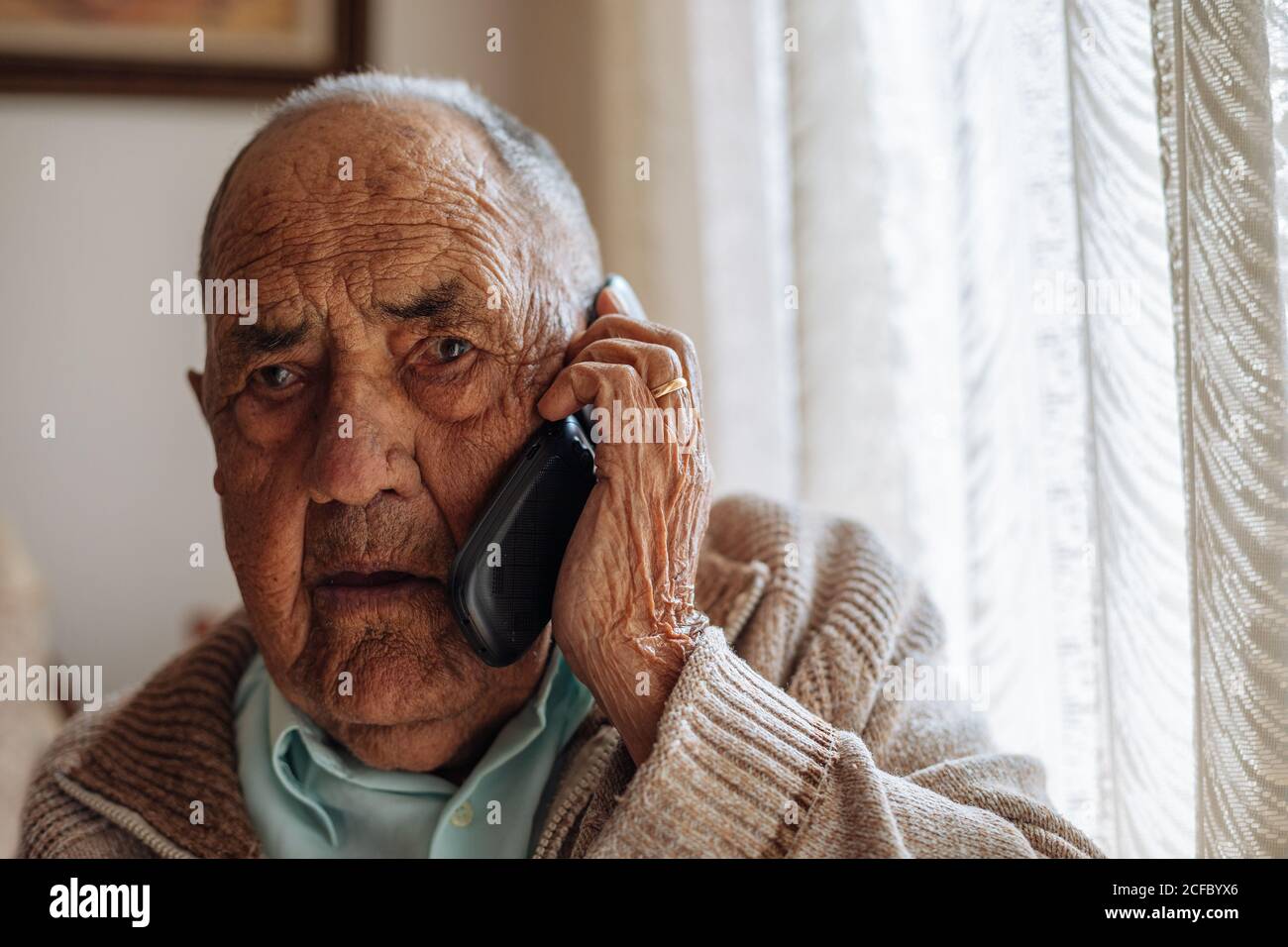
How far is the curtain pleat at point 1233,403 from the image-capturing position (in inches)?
28.2

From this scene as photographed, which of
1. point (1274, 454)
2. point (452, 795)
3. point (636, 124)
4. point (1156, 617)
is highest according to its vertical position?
point (636, 124)

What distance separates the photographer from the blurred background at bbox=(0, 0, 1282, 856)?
90 centimetres

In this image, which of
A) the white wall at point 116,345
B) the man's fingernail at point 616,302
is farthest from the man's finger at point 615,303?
the white wall at point 116,345

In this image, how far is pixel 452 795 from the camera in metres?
0.93

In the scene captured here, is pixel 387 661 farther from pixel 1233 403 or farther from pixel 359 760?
pixel 1233 403

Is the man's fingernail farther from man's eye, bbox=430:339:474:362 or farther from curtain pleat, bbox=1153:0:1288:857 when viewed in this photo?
curtain pleat, bbox=1153:0:1288:857

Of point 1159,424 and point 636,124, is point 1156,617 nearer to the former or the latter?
point 1159,424

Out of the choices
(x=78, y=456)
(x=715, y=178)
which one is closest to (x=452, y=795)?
(x=715, y=178)

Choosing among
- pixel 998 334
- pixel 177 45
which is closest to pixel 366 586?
pixel 998 334

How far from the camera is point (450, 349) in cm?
87

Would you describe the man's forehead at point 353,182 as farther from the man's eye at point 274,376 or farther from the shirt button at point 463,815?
the shirt button at point 463,815

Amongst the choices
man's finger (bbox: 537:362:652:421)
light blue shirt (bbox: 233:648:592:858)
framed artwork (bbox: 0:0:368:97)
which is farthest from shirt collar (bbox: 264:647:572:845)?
framed artwork (bbox: 0:0:368:97)

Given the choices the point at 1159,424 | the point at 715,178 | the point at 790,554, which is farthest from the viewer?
the point at 715,178

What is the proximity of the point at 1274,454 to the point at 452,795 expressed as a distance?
67cm
